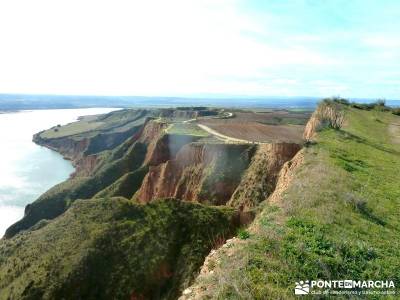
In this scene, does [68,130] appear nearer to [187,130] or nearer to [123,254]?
[187,130]

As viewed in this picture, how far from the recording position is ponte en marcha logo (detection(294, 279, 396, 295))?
8.59 m

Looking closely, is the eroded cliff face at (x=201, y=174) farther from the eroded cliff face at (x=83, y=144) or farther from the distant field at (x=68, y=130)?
the distant field at (x=68, y=130)

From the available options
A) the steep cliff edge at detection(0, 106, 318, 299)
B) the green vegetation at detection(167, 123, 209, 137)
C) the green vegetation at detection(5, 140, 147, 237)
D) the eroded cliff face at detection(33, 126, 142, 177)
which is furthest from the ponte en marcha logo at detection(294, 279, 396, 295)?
the eroded cliff face at detection(33, 126, 142, 177)

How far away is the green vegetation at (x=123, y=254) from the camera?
22828 mm

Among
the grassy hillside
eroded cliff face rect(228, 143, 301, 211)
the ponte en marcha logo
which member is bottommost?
eroded cliff face rect(228, 143, 301, 211)

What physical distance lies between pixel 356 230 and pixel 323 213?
1.27 metres

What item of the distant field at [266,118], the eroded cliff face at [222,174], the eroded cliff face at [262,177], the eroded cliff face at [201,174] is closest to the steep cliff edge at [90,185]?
the eroded cliff face at [201,174]

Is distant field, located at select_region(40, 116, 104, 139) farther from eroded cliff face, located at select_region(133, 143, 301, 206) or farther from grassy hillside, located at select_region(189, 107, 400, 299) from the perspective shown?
grassy hillside, located at select_region(189, 107, 400, 299)

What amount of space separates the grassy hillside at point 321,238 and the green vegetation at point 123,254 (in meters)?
9.00

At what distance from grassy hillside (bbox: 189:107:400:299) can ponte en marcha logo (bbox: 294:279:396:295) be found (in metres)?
0.17

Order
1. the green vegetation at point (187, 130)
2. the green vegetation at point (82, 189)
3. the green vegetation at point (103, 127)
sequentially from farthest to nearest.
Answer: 1. the green vegetation at point (103, 127)
2. the green vegetation at point (82, 189)
3. the green vegetation at point (187, 130)

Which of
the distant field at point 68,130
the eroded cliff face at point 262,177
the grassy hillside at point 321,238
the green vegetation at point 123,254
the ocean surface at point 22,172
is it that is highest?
the grassy hillside at point 321,238

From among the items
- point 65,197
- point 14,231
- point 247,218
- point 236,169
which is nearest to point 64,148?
point 65,197

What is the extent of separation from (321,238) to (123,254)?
16.8 m
